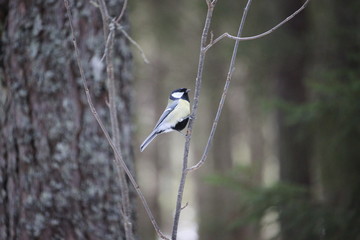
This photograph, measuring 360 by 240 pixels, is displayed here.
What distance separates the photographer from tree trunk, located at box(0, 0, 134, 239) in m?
2.47

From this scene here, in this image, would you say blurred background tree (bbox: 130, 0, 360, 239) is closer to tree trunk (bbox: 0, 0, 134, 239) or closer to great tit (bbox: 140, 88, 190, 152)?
great tit (bbox: 140, 88, 190, 152)

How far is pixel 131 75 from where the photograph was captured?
2.88 meters

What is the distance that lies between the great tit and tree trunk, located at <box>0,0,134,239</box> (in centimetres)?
39

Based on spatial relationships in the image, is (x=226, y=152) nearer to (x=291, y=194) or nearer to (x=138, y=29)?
(x=138, y=29)

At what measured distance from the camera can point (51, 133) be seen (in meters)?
2.53

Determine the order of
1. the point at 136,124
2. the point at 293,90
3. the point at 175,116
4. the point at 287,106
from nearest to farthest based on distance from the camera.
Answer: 1. the point at 175,116
2. the point at 287,106
3. the point at 136,124
4. the point at 293,90

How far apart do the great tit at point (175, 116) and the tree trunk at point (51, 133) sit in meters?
0.39

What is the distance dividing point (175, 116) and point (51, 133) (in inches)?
30.2

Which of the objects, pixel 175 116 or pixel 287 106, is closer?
pixel 175 116

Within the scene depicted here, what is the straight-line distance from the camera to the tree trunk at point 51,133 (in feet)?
8.12

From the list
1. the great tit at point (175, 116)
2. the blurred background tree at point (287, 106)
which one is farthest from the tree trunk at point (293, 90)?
the great tit at point (175, 116)

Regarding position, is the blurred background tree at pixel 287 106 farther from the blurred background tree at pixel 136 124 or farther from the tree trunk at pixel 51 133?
the tree trunk at pixel 51 133

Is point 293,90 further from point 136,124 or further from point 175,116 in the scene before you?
point 175,116

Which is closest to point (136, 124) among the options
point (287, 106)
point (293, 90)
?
point (287, 106)
